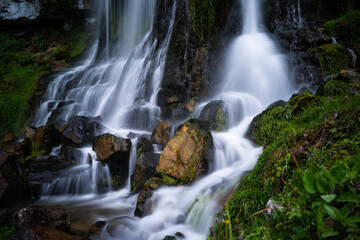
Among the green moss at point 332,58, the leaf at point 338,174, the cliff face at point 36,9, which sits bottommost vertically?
the leaf at point 338,174

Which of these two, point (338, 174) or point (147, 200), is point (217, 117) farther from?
point (338, 174)

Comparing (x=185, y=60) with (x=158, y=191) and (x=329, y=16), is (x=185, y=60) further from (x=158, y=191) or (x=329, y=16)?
(x=329, y=16)

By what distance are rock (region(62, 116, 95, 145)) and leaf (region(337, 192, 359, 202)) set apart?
915 cm

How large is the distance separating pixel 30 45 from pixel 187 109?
71.0 feet

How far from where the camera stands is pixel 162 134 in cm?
812

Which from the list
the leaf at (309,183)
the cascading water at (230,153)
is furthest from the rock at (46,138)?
the leaf at (309,183)

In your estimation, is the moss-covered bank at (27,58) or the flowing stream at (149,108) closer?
the flowing stream at (149,108)

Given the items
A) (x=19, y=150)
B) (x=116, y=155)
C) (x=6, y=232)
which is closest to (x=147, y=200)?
(x=6, y=232)

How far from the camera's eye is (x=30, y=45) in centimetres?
2347

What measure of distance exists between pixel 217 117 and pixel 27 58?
21.8 m

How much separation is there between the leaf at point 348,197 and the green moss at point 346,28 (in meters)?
13.6

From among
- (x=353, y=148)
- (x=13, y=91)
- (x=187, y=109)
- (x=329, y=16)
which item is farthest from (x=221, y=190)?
(x=13, y=91)

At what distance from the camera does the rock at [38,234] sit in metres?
3.25

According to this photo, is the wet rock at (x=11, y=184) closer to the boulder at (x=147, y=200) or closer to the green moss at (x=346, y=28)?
the boulder at (x=147, y=200)
